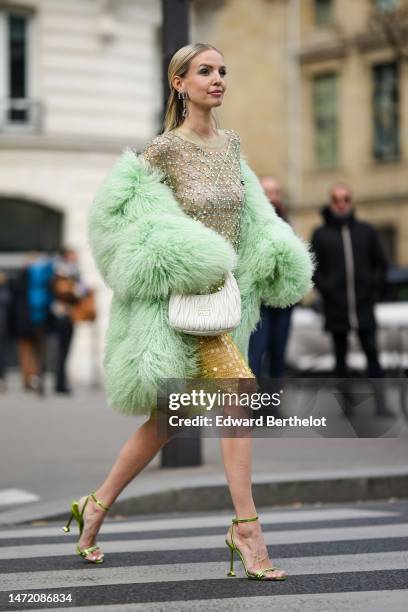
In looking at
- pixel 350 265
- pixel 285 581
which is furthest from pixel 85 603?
pixel 350 265

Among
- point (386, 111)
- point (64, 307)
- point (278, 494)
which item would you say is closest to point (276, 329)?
point (278, 494)

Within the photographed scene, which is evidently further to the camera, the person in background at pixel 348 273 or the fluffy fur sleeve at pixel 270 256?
the person in background at pixel 348 273

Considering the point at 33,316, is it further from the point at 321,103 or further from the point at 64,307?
the point at 321,103

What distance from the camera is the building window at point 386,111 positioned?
33188 millimetres

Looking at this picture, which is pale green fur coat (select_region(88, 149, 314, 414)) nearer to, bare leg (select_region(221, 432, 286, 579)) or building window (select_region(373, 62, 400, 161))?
bare leg (select_region(221, 432, 286, 579))

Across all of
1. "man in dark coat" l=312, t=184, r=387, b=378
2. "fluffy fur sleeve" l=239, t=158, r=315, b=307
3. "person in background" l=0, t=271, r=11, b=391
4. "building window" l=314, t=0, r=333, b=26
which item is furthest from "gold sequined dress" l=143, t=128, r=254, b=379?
"building window" l=314, t=0, r=333, b=26

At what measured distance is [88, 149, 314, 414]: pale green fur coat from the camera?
4.82m

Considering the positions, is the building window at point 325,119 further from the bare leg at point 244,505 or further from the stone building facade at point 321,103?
the bare leg at point 244,505

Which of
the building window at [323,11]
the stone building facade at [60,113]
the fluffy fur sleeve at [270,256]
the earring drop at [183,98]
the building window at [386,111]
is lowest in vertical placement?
the fluffy fur sleeve at [270,256]

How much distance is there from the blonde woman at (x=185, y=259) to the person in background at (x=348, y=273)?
5.96 m

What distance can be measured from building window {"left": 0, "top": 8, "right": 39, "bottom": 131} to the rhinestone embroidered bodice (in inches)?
688

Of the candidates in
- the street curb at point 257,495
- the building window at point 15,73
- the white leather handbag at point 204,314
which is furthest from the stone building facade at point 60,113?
the white leather handbag at point 204,314

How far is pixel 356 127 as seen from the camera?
34.2 meters

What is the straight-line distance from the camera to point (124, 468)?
5047 mm
